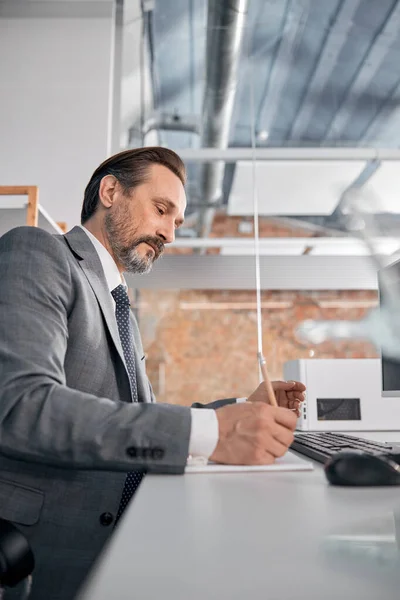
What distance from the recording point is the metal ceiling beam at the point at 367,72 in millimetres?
3781

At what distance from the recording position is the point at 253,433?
731 mm

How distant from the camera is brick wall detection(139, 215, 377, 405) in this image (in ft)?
18.0

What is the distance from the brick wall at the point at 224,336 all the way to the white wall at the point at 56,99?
8.26 ft

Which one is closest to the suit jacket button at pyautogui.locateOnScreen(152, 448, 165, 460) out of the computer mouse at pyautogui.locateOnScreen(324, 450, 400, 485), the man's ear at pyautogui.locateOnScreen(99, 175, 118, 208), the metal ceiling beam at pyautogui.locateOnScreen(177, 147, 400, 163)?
the computer mouse at pyautogui.locateOnScreen(324, 450, 400, 485)

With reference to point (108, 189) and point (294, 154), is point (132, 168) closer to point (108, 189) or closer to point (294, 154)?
point (108, 189)

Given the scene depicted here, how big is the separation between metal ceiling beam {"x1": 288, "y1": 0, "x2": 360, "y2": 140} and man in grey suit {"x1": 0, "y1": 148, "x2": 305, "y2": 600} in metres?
3.01

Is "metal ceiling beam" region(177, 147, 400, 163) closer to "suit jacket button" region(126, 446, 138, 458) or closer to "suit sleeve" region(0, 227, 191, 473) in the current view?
"suit sleeve" region(0, 227, 191, 473)

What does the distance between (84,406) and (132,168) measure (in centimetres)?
70

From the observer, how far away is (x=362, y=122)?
4.96 m

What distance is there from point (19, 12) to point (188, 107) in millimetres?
1801

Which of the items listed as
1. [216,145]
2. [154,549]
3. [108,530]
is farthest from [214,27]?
[154,549]

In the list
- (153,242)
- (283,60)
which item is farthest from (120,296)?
(283,60)

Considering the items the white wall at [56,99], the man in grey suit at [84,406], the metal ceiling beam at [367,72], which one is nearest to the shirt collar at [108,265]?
the man in grey suit at [84,406]

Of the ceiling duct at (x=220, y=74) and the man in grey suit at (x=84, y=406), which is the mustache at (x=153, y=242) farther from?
the ceiling duct at (x=220, y=74)
